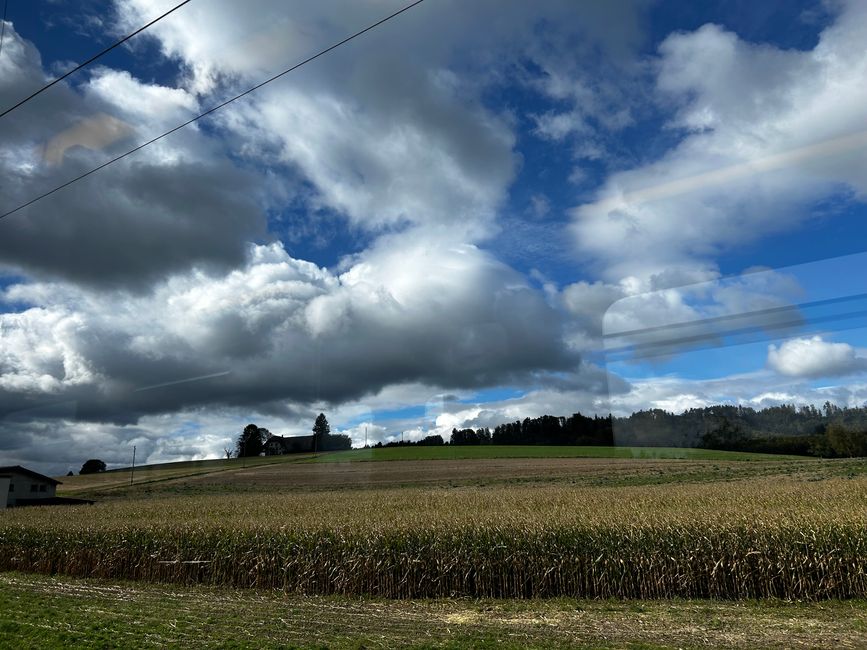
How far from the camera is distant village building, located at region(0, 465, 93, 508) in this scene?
44.5 metres

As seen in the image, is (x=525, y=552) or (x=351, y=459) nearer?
(x=525, y=552)

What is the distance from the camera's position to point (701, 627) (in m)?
10.2

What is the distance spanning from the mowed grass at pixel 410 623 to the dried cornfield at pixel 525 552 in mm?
631

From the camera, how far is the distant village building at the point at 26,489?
44531 millimetres

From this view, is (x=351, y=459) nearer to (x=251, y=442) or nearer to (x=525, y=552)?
(x=251, y=442)

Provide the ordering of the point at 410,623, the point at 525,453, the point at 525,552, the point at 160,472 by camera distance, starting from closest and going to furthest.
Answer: the point at 410,623 < the point at 525,552 < the point at 160,472 < the point at 525,453

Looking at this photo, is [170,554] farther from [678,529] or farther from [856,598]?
[856,598]

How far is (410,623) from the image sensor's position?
11.1m

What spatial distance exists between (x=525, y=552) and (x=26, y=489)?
153 ft

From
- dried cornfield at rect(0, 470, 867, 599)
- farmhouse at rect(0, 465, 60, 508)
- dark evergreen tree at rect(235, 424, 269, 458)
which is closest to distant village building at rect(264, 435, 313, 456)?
dark evergreen tree at rect(235, 424, 269, 458)

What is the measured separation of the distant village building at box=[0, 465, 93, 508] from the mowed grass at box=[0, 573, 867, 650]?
121ft

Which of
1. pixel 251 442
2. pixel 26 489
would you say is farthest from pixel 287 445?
pixel 26 489

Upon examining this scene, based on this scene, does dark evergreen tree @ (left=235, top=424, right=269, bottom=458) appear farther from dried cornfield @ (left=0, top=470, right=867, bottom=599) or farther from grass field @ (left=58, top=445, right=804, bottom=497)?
dried cornfield @ (left=0, top=470, right=867, bottom=599)

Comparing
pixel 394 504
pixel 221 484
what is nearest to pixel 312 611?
pixel 394 504
